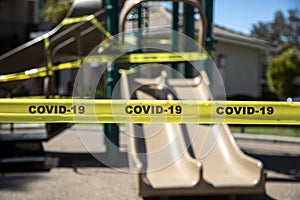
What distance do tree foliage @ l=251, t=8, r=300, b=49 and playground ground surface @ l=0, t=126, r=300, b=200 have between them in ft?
166

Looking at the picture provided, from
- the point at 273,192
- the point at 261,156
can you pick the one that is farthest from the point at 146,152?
the point at 261,156

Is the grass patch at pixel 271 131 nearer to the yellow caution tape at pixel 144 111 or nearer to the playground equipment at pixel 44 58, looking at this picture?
the playground equipment at pixel 44 58

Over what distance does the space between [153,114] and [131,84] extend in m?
4.56

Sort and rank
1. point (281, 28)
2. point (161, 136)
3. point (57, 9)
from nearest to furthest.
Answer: point (161, 136), point (57, 9), point (281, 28)

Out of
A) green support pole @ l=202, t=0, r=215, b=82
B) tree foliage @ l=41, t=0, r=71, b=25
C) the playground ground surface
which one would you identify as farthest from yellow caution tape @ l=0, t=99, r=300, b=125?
tree foliage @ l=41, t=0, r=71, b=25

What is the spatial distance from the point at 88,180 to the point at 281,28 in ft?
182

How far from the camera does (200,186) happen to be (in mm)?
5117

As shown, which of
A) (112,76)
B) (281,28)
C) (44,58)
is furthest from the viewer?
(281,28)

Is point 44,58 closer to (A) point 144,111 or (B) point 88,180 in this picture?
(B) point 88,180

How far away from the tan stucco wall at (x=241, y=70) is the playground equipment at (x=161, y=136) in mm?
14716

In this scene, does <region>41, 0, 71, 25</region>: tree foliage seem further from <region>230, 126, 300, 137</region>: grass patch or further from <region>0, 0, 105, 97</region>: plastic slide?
<region>0, 0, 105, 97</region>: plastic slide

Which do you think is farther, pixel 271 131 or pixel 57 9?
pixel 57 9

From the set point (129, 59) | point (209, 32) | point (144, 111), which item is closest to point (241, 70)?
point (209, 32)

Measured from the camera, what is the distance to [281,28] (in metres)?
58.2
